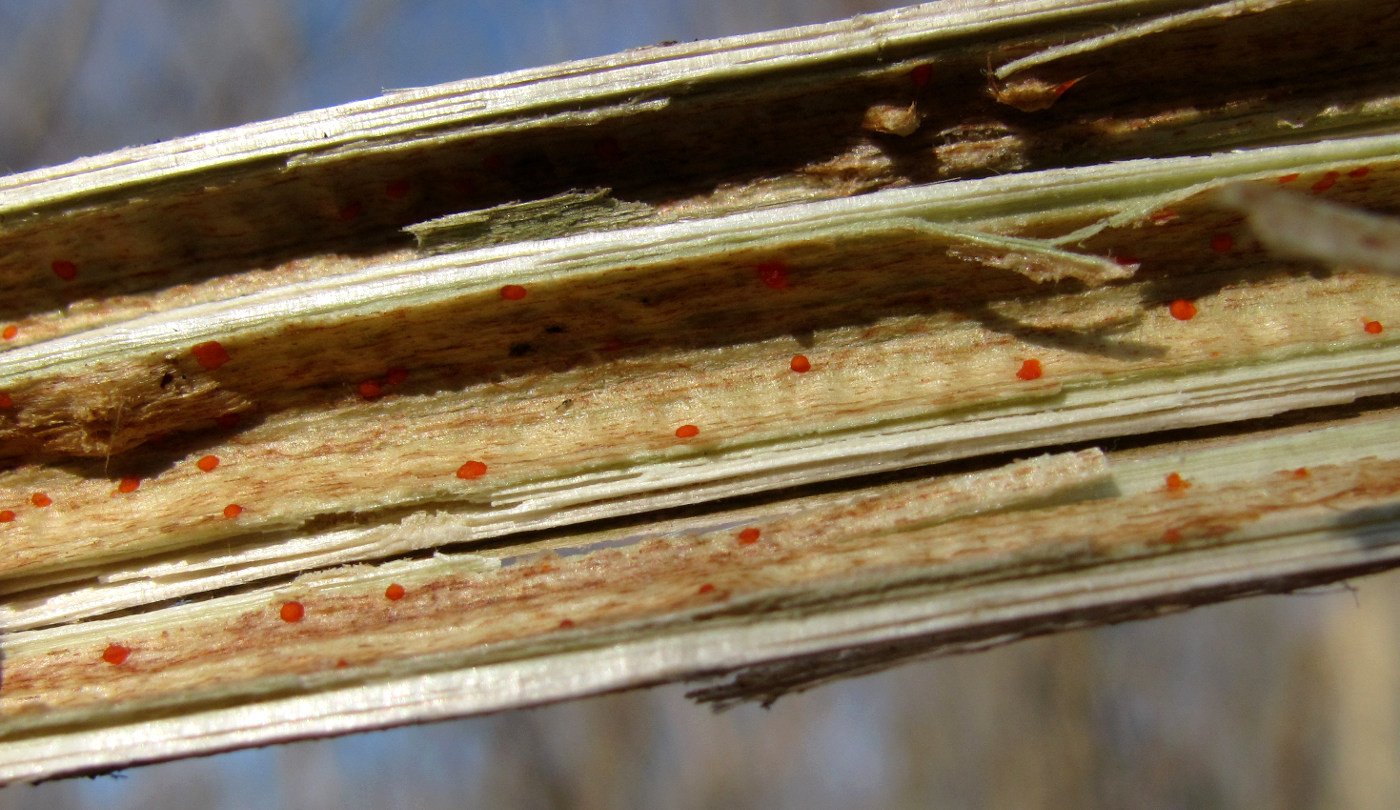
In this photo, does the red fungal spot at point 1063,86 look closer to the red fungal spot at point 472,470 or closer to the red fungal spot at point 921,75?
the red fungal spot at point 921,75

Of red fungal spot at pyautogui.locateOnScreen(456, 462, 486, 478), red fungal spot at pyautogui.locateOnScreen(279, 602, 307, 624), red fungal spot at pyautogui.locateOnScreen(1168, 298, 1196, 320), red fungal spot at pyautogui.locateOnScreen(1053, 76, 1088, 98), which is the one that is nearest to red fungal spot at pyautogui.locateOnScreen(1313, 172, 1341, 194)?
red fungal spot at pyautogui.locateOnScreen(1168, 298, 1196, 320)

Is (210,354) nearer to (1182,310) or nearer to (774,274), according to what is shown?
(774,274)

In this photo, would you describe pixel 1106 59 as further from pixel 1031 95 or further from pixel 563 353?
pixel 563 353

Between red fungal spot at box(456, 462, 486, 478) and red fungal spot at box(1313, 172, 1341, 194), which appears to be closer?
red fungal spot at box(1313, 172, 1341, 194)

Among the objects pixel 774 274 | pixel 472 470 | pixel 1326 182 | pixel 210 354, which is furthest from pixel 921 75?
pixel 210 354

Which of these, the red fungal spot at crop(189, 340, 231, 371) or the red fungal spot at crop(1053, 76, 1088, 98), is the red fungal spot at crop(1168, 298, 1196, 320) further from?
the red fungal spot at crop(189, 340, 231, 371)

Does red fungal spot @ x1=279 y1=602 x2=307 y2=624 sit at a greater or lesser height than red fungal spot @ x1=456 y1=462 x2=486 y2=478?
lesser

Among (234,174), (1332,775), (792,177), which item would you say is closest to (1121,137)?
(792,177)
